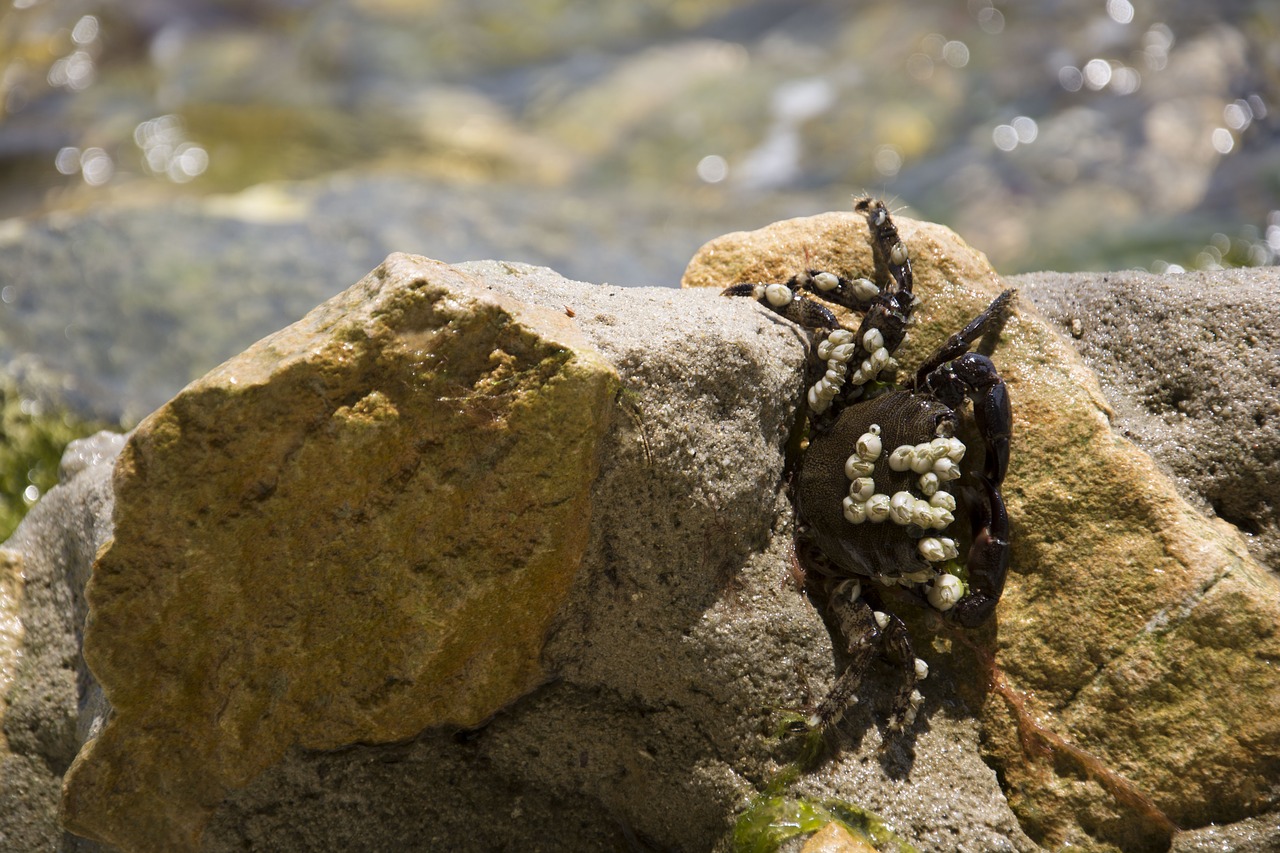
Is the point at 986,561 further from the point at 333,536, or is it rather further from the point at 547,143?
the point at 547,143

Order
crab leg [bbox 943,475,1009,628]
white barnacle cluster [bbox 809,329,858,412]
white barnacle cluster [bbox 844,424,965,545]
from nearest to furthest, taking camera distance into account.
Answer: white barnacle cluster [bbox 844,424,965,545]
crab leg [bbox 943,475,1009,628]
white barnacle cluster [bbox 809,329,858,412]

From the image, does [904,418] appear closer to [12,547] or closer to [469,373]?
[469,373]

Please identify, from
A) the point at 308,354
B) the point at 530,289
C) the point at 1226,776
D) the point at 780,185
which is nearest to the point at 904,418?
the point at 530,289

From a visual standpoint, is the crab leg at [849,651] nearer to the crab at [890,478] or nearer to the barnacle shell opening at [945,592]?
the crab at [890,478]

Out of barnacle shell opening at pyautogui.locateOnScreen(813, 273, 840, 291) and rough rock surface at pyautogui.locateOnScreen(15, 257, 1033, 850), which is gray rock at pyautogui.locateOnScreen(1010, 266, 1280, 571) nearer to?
barnacle shell opening at pyautogui.locateOnScreen(813, 273, 840, 291)

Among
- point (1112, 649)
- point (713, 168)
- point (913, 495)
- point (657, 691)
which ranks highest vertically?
point (713, 168)

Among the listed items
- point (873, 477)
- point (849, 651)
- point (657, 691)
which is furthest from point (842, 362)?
point (657, 691)

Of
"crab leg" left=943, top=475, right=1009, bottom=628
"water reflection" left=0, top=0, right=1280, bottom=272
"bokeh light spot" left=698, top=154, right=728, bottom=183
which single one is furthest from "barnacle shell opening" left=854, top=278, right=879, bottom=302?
"bokeh light spot" left=698, top=154, right=728, bottom=183
